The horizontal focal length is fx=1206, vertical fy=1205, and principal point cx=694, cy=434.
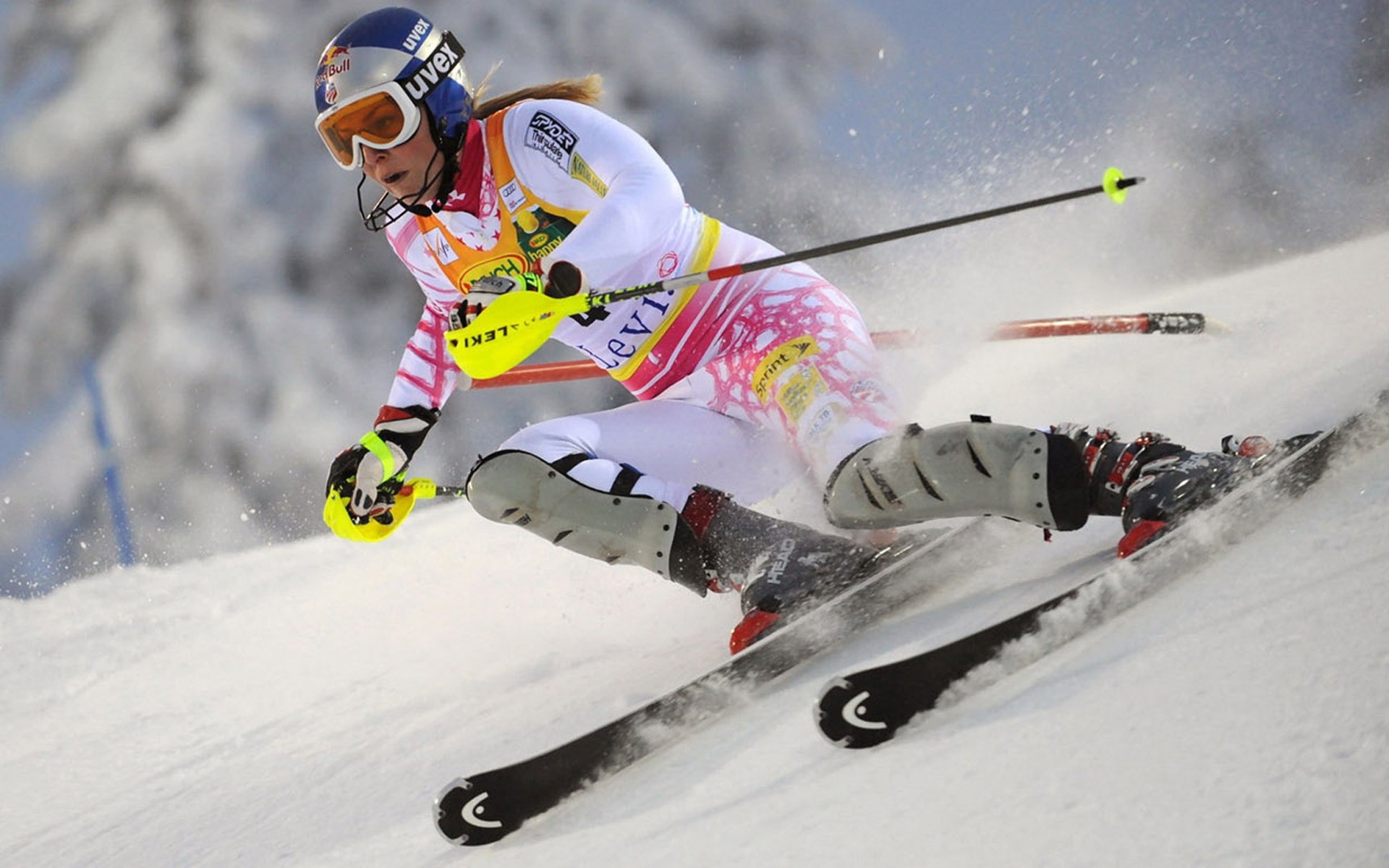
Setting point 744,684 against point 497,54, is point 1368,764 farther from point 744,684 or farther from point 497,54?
point 497,54

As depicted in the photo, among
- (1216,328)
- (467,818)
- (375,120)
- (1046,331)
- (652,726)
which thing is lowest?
(467,818)

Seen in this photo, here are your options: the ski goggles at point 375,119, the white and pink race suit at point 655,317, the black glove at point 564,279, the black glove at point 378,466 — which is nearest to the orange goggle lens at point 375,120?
the ski goggles at point 375,119

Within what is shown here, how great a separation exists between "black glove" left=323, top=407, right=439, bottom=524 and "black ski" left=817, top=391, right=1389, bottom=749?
115 centimetres

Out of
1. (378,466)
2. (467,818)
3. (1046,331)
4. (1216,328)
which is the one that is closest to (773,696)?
(467,818)

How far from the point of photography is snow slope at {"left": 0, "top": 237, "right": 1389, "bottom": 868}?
1.04 meters

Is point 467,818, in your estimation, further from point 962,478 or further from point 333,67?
point 333,67

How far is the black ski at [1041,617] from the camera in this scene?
1.32m

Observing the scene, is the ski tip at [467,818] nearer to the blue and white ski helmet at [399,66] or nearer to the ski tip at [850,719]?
the ski tip at [850,719]

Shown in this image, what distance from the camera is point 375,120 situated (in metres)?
1.98

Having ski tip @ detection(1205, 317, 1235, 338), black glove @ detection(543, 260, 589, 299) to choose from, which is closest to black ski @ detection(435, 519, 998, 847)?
black glove @ detection(543, 260, 589, 299)

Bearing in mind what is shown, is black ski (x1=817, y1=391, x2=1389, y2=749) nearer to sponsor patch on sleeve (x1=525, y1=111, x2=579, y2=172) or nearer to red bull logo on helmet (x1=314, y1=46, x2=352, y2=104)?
sponsor patch on sleeve (x1=525, y1=111, x2=579, y2=172)

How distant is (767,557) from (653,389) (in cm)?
51

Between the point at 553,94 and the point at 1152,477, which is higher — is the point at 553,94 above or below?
above

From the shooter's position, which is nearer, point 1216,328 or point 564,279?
point 564,279
